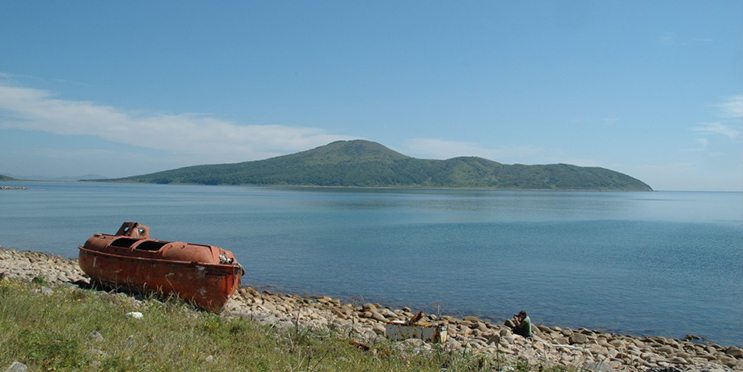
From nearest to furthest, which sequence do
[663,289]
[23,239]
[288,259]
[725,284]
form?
[663,289]
[725,284]
[288,259]
[23,239]

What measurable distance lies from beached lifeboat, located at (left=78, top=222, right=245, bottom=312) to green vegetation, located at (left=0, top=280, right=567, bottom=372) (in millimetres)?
4780

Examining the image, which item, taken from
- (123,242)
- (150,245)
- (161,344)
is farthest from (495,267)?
(161,344)

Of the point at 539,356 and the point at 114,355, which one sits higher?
the point at 114,355

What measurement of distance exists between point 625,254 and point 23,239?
4366cm

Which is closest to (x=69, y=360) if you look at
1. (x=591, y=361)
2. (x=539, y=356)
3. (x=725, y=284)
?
(x=539, y=356)

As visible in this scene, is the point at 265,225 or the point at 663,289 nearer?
the point at 663,289

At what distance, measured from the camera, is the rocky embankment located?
12742 millimetres

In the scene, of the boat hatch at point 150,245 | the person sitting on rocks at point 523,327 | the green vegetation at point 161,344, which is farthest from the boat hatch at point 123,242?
the person sitting on rocks at point 523,327

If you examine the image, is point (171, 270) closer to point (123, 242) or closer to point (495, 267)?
point (123, 242)

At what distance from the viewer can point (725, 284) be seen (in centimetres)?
2741

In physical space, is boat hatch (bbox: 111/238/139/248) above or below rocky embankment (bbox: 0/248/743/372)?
above

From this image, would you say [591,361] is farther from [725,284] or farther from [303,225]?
[303,225]

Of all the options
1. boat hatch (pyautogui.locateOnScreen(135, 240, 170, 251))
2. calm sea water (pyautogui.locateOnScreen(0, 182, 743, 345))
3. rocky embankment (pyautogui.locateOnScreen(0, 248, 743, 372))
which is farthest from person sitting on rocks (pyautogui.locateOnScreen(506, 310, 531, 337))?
boat hatch (pyautogui.locateOnScreen(135, 240, 170, 251))

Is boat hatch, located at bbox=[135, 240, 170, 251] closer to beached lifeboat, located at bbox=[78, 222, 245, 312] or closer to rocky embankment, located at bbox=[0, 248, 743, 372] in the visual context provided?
beached lifeboat, located at bbox=[78, 222, 245, 312]
